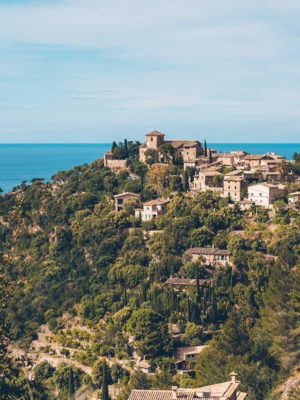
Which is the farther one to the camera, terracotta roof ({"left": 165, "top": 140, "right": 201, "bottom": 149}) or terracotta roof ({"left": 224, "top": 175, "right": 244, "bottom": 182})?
terracotta roof ({"left": 165, "top": 140, "right": 201, "bottom": 149})

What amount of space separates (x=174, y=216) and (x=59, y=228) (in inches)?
579

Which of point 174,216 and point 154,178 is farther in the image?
point 154,178

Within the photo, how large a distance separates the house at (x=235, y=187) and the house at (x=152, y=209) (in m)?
6.52

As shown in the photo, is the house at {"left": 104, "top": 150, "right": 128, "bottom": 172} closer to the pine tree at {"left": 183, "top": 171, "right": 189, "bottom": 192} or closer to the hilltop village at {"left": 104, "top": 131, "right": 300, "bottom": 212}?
the hilltop village at {"left": 104, "top": 131, "right": 300, "bottom": 212}

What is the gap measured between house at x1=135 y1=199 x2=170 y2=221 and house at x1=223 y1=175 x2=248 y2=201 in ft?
21.4

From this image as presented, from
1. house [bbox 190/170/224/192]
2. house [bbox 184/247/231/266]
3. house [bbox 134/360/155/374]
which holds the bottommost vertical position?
house [bbox 134/360/155/374]

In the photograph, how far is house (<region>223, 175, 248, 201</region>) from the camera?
55719 millimetres

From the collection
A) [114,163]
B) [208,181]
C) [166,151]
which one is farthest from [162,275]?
[114,163]

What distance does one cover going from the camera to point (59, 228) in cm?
6272

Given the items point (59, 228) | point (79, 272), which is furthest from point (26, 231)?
point (79, 272)

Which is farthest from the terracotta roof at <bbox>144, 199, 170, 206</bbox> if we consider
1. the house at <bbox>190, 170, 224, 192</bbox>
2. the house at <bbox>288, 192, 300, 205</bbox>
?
the house at <bbox>288, 192, 300, 205</bbox>

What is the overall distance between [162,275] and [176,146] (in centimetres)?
2303

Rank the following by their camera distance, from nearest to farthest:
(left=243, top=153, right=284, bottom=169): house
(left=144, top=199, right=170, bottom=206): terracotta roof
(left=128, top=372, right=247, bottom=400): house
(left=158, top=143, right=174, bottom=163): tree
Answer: (left=128, top=372, right=247, bottom=400): house
(left=144, top=199, right=170, bottom=206): terracotta roof
(left=243, top=153, right=284, bottom=169): house
(left=158, top=143, right=174, bottom=163): tree

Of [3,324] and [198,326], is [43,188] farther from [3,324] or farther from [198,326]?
[3,324]
